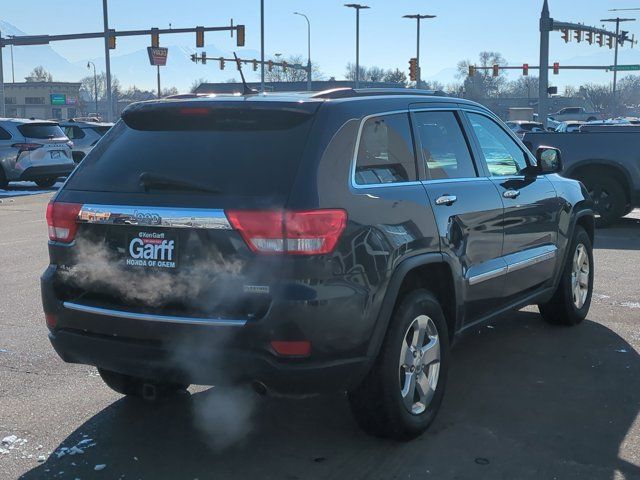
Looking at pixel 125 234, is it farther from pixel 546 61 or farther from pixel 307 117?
pixel 546 61

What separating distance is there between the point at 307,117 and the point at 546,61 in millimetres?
30318

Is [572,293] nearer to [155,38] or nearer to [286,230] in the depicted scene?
[286,230]

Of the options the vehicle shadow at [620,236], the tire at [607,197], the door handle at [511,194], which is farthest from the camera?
the tire at [607,197]

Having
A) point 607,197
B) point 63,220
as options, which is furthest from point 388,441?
point 607,197

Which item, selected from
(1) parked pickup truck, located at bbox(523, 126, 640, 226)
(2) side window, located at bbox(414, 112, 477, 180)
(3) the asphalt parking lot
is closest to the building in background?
(1) parked pickup truck, located at bbox(523, 126, 640, 226)

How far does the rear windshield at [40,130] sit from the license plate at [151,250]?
16799mm

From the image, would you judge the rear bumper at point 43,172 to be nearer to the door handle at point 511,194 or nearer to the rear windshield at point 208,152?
the rear windshield at point 208,152

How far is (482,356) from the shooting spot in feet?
18.0

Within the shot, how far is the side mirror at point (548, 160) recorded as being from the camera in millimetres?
5453

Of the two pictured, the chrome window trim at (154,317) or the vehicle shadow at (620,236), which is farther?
the vehicle shadow at (620,236)

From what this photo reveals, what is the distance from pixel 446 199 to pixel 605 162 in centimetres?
872

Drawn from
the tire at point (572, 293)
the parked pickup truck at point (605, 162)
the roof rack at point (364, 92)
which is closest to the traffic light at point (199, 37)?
the parked pickup truck at point (605, 162)

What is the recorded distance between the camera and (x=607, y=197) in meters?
12.3

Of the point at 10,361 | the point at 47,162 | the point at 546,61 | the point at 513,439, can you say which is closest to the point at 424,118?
the point at 513,439
